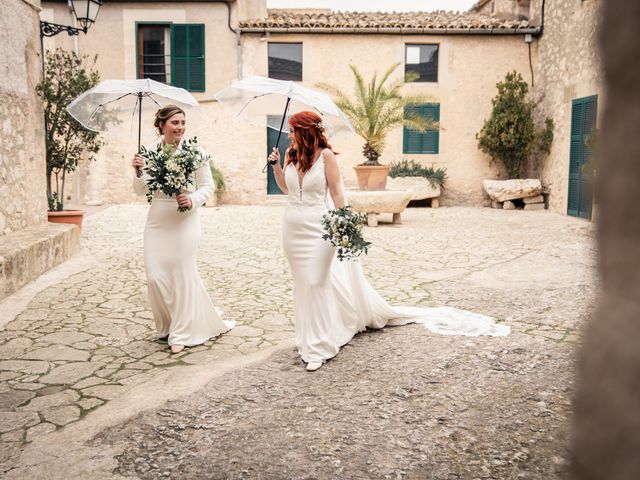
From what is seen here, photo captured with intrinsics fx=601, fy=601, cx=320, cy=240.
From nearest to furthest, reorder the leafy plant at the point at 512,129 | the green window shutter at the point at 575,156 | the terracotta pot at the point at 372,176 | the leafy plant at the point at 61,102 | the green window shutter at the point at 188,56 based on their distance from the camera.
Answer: the leafy plant at the point at 61,102 < the terracotta pot at the point at 372,176 < the green window shutter at the point at 575,156 < the leafy plant at the point at 512,129 < the green window shutter at the point at 188,56

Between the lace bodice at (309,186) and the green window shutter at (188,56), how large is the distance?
14.2 m

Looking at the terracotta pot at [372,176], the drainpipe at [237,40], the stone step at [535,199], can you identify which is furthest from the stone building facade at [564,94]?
the drainpipe at [237,40]

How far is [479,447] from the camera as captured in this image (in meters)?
3.14

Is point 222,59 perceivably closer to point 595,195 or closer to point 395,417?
point 395,417

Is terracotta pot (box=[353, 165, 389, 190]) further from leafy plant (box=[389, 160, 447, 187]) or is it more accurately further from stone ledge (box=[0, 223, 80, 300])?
stone ledge (box=[0, 223, 80, 300])

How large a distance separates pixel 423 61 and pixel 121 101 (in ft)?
45.1

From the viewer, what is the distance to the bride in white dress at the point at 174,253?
488 cm

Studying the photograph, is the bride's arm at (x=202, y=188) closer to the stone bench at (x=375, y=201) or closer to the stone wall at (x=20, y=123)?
the stone wall at (x=20, y=123)

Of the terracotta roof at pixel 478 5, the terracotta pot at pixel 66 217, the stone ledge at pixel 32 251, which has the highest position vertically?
the terracotta roof at pixel 478 5

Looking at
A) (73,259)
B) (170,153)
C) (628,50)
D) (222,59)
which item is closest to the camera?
(628,50)

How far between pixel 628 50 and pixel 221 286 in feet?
22.2

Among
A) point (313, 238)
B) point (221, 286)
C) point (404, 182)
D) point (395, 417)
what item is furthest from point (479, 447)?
point (404, 182)

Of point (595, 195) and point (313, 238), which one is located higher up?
point (595, 195)

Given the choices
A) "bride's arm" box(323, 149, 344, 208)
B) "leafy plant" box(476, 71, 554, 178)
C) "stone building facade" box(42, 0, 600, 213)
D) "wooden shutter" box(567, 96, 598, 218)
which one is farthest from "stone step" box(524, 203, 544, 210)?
"bride's arm" box(323, 149, 344, 208)
